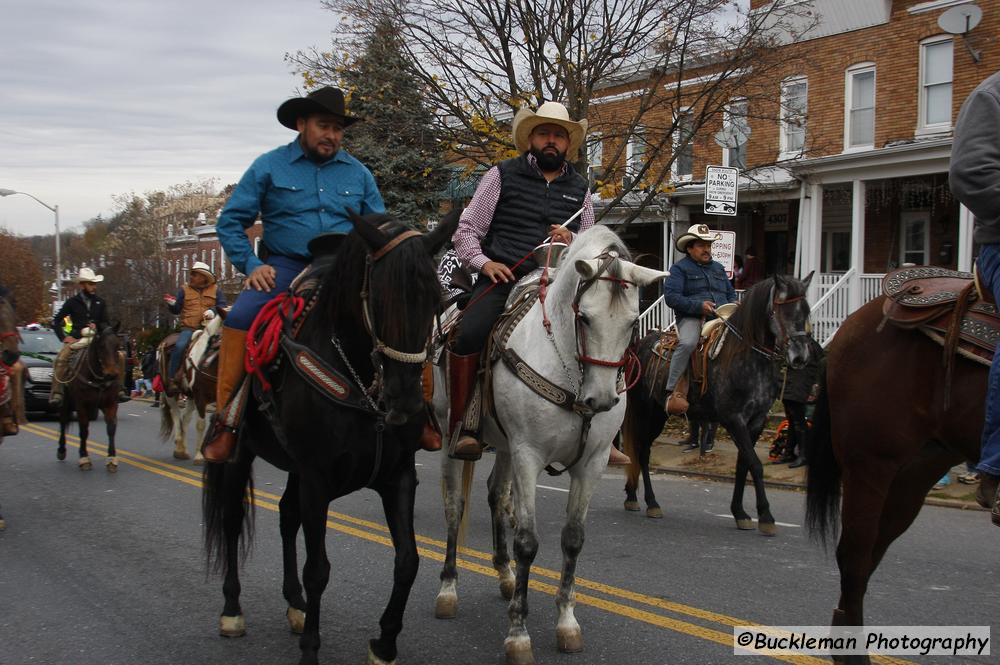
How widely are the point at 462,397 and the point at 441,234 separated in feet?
5.62

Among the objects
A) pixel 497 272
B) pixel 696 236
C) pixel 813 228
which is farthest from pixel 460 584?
pixel 813 228

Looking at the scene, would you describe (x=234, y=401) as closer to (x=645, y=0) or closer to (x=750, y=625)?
(x=750, y=625)

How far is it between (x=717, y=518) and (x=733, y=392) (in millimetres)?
1309

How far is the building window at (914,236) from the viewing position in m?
21.9

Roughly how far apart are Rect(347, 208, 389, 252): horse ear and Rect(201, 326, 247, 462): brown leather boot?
4.49 ft

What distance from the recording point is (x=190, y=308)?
1405 centimetres

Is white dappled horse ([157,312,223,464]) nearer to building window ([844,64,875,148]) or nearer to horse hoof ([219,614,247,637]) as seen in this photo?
horse hoof ([219,614,247,637])

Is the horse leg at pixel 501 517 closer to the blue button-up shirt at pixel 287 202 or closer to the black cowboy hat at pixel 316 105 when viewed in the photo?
the blue button-up shirt at pixel 287 202

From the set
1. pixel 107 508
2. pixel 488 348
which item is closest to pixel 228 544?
pixel 488 348

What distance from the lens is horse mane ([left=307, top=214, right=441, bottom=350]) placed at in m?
4.15

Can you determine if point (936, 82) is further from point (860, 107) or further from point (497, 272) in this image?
point (497, 272)

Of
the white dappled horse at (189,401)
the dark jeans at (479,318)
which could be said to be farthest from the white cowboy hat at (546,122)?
the white dappled horse at (189,401)

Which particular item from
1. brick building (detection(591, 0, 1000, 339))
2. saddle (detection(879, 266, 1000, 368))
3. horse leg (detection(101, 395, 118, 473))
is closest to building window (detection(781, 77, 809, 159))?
brick building (detection(591, 0, 1000, 339))

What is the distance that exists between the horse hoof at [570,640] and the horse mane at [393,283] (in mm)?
2050
